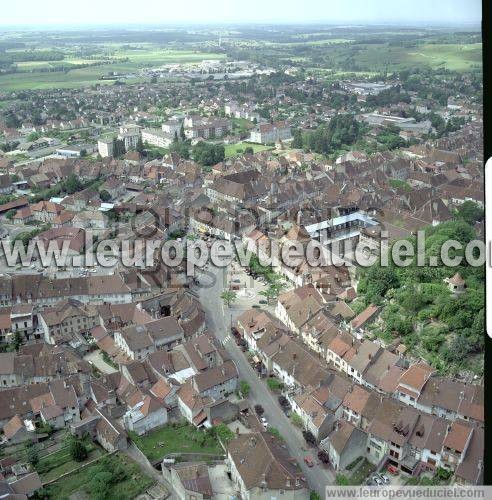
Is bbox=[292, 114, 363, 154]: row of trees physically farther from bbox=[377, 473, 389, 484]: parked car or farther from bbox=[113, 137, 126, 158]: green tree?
bbox=[377, 473, 389, 484]: parked car

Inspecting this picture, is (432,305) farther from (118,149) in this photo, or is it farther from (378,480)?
(118,149)

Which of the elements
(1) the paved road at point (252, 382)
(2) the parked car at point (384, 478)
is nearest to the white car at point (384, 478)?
(2) the parked car at point (384, 478)

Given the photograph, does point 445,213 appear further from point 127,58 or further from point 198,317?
point 127,58

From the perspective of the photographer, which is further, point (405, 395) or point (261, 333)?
point (261, 333)

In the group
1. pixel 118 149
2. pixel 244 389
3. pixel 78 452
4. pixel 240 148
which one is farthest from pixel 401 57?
pixel 78 452

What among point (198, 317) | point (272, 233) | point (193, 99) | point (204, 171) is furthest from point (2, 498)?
point (193, 99)

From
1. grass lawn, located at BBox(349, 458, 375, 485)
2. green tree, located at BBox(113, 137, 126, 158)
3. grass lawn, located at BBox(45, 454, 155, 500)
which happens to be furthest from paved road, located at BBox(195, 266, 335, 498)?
green tree, located at BBox(113, 137, 126, 158)

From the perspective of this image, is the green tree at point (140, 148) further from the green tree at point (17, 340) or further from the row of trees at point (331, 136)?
the green tree at point (17, 340)
